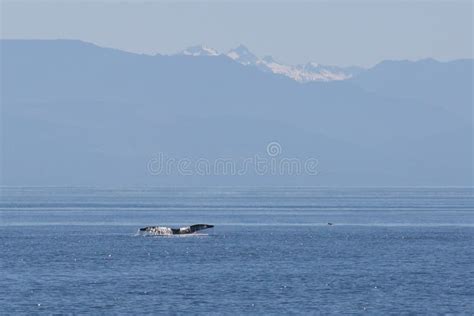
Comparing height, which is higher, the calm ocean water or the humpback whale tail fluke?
the humpback whale tail fluke

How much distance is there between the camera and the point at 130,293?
76.8 m

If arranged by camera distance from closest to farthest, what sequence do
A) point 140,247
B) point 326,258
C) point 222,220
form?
1. point 326,258
2. point 140,247
3. point 222,220

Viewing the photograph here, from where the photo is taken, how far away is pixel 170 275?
87500mm

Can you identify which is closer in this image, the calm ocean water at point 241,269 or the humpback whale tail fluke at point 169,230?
the calm ocean water at point 241,269

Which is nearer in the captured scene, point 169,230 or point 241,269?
point 241,269

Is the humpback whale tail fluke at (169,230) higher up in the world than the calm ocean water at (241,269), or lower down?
higher up

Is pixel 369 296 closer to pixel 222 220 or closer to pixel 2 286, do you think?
pixel 2 286

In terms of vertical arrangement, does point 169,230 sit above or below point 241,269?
above

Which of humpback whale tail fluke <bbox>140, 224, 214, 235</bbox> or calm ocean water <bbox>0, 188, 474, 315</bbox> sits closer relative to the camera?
calm ocean water <bbox>0, 188, 474, 315</bbox>

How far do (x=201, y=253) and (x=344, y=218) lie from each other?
7066 cm

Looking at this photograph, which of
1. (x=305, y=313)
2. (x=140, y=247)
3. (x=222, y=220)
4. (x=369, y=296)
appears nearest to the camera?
(x=305, y=313)

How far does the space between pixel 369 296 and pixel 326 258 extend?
25821mm

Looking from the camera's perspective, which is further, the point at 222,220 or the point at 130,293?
the point at 222,220

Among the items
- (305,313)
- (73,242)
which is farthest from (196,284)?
(73,242)
